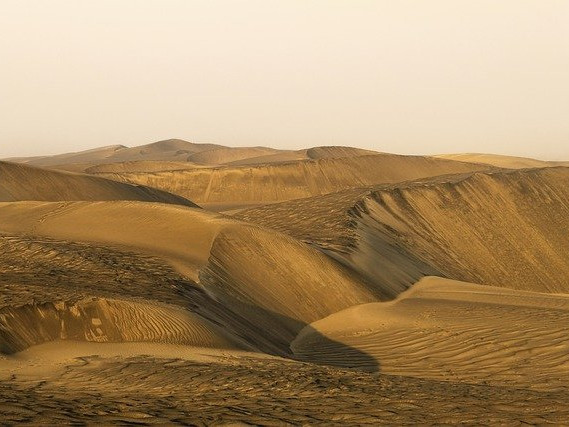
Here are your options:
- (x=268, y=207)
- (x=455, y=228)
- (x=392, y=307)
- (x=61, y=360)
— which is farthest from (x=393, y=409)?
(x=455, y=228)

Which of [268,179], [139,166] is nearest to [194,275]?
[268,179]

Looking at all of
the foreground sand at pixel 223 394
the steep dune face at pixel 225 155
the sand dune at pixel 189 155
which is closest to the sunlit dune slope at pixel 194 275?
the foreground sand at pixel 223 394

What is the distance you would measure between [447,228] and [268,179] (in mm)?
30368

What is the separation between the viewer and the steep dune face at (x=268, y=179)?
56.2 metres

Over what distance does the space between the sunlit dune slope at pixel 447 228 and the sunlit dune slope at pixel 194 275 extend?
1829 millimetres

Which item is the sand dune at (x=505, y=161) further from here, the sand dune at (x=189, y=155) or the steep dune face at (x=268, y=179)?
the steep dune face at (x=268, y=179)

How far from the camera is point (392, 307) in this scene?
14719 mm

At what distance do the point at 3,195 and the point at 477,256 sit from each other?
1614 centimetres

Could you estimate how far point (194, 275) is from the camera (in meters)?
13.1

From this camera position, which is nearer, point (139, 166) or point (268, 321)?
point (268, 321)

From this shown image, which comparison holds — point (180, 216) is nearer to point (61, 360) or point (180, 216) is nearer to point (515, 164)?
point (61, 360)

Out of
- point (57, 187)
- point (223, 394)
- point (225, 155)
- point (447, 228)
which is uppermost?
point (225, 155)

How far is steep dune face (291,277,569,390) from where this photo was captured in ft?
31.7

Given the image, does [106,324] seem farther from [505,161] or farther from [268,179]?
[505,161]
